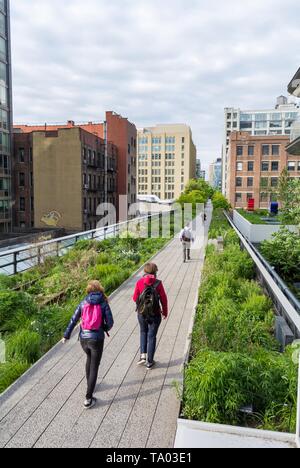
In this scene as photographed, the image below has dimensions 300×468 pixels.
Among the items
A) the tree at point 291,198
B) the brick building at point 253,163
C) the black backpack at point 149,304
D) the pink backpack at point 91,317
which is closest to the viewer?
the pink backpack at point 91,317

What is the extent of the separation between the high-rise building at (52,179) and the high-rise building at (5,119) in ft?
9.57

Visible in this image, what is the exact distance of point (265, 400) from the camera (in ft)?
13.4

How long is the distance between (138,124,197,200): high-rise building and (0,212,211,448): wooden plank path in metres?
126

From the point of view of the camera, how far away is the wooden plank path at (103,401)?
3893 mm

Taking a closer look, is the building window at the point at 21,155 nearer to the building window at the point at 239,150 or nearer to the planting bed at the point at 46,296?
the planting bed at the point at 46,296

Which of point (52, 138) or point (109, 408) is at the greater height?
point (52, 138)

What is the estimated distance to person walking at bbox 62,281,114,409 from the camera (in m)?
4.55

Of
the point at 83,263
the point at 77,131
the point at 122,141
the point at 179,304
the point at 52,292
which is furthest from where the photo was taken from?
the point at 122,141

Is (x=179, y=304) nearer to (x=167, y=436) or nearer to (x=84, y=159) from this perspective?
(x=167, y=436)

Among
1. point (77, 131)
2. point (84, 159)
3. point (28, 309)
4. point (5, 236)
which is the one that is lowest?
point (5, 236)

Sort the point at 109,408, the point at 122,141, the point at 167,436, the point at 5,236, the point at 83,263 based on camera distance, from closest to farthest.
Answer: the point at 167,436 < the point at 109,408 < the point at 83,263 < the point at 5,236 < the point at 122,141

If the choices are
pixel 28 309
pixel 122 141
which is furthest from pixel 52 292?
pixel 122 141

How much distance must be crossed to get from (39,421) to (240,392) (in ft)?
7.66

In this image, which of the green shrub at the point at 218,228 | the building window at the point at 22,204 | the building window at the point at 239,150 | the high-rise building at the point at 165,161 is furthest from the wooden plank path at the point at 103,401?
the high-rise building at the point at 165,161
